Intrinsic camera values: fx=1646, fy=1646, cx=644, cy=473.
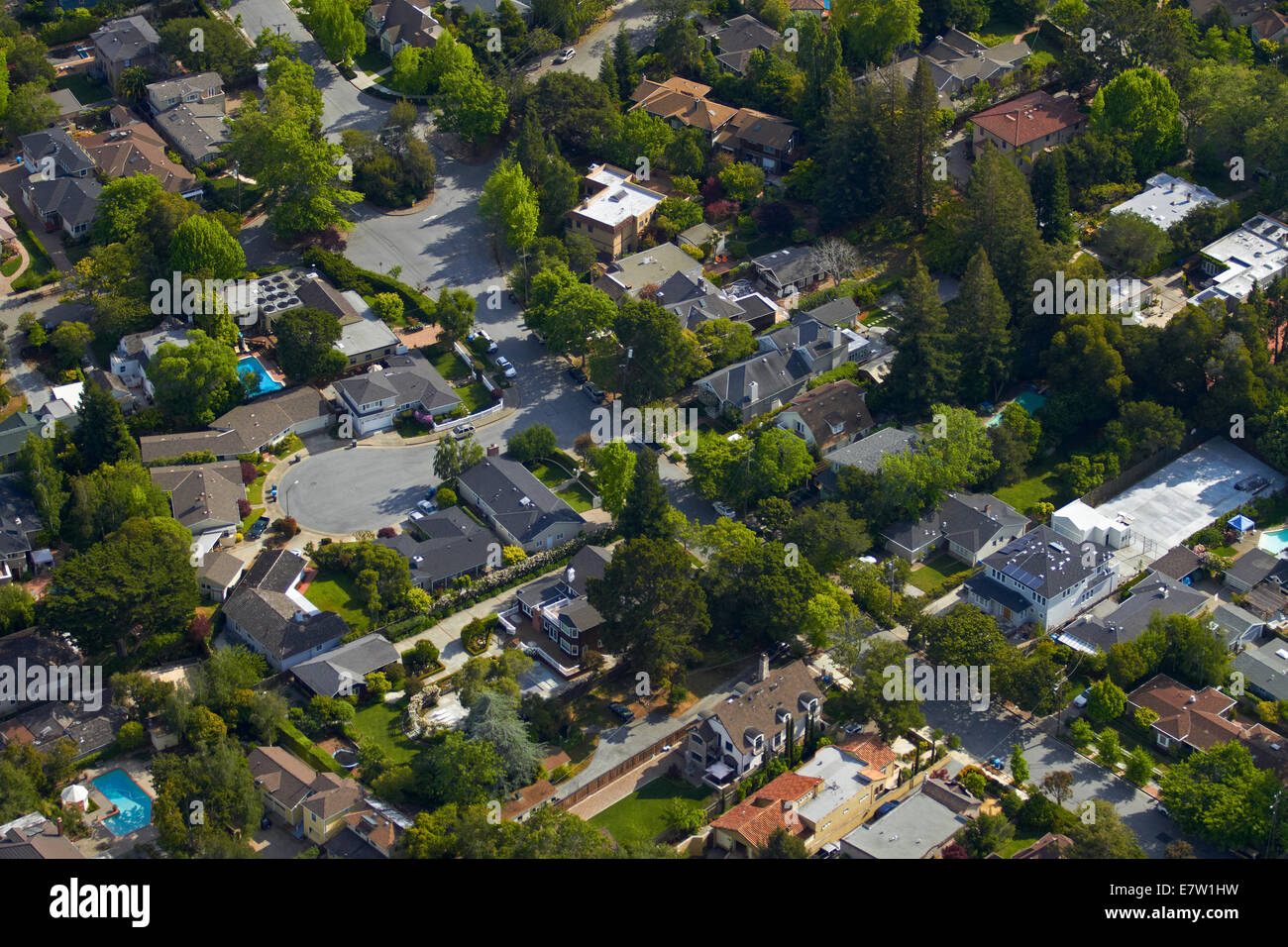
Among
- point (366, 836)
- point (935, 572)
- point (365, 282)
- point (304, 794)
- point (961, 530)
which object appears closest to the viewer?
point (366, 836)

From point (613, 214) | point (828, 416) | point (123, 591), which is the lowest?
point (828, 416)

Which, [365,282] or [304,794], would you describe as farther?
[365,282]

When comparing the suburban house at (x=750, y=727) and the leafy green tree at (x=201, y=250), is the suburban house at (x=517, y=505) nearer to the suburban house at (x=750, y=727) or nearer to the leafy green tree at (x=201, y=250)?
the suburban house at (x=750, y=727)

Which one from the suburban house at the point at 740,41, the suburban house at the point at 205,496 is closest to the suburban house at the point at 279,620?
the suburban house at the point at 205,496

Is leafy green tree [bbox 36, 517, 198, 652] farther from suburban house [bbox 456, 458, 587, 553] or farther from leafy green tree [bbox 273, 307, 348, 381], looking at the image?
leafy green tree [bbox 273, 307, 348, 381]

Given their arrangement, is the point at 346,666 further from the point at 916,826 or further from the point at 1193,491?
the point at 1193,491

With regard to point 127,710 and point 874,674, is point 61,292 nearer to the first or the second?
point 127,710

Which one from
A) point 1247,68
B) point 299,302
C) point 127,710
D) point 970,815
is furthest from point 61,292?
point 1247,68

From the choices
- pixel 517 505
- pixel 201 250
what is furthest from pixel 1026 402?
pixel 201 250
